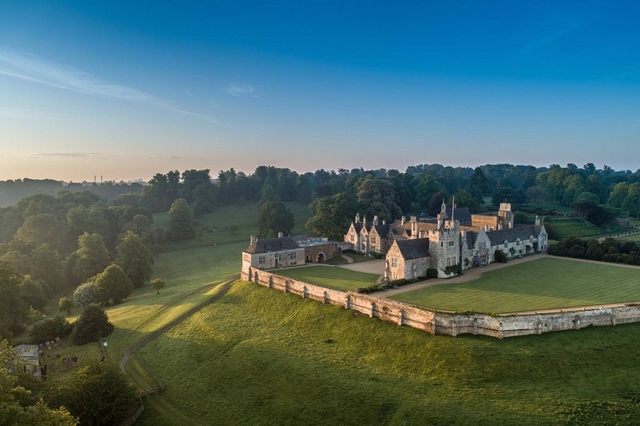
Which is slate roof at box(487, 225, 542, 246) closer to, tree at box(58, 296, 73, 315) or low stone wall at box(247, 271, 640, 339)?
low stone wall at box(247, 271, 640, 339)

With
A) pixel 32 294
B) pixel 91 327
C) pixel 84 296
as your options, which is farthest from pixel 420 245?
pixel 32 294

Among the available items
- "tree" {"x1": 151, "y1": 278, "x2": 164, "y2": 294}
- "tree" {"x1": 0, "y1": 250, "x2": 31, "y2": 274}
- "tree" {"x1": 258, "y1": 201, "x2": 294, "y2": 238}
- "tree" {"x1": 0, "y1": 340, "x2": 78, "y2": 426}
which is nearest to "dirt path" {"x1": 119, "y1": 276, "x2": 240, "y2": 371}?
"tree" {"x1": 151, "y1": 278, "x2": 164, "y2": 294}

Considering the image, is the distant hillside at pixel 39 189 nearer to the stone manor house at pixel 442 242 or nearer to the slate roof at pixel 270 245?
the slate roof at pixel 270 245

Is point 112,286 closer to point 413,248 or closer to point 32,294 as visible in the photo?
point 32,294

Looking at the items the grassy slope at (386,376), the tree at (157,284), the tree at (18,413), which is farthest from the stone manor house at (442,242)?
the tree at (18,413)

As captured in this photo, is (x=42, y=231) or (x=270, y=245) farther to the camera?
(x=42, y=231)

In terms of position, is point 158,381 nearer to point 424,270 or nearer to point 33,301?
point 424,270

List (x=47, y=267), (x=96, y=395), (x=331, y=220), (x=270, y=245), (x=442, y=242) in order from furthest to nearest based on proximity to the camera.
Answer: (x=331, y=220) → (x=47, y=267) → (x=270, y=245) → (x=442, y=242) → (x=96, y=395)
